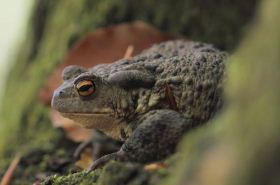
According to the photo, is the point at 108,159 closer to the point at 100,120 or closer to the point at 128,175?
the point at 100,120

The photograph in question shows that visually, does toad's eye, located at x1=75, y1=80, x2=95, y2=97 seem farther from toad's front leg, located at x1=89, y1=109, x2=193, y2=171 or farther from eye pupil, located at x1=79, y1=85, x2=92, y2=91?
toad's front leg, located at x1=89, y1=109, x2=193, y2=171

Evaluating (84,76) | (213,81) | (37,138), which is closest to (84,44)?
(37,138)

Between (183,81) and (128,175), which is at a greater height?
(183,81)

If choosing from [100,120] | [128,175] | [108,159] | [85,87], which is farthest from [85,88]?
[128,175]

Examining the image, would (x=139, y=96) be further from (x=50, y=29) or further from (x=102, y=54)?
(x=50, y=29)

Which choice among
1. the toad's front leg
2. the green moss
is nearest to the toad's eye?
the toad's front leg
